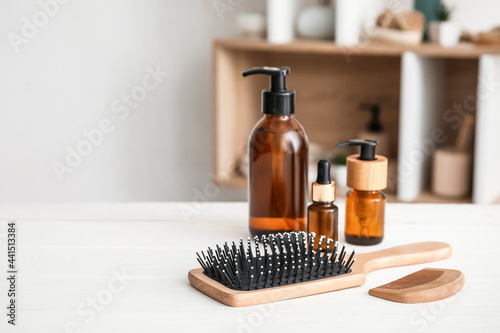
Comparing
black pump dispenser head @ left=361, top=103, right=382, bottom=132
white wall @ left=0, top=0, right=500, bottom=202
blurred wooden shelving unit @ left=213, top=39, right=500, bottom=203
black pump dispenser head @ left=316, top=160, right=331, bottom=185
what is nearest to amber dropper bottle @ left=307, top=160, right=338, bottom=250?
black pump dispenser head @ left=316, top=160, right=331, bottom=185

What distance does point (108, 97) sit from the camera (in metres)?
2.29

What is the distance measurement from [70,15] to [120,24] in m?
0.17

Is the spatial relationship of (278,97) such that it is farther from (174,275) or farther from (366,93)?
(366,93)

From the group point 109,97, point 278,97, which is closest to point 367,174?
point 278,97

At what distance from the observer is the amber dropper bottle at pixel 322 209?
81 centimetres

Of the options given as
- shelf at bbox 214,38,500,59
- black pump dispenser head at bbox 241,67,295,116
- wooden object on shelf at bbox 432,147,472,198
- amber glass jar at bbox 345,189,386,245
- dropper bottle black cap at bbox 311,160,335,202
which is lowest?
wooden object on shelf at bbox 432,147,472,198

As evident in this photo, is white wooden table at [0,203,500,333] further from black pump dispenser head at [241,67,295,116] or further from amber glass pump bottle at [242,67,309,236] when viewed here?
black pump dispenser head at [241,67,295,116]

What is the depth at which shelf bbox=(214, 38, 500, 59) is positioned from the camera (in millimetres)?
1596

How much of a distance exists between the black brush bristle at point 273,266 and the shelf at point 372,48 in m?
1.02

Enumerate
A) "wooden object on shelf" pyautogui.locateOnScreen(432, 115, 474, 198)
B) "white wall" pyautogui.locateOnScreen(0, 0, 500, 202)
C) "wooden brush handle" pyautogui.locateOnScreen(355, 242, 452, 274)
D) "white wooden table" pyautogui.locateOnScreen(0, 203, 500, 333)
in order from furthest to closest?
"white wall" pyautogui.locateOnScreen(0, 0, 500, 202) → "wooden object on shelf" pyautogui.locateOnScreen(432, 115, 474, 198) → "wooden brush handle" pyautogui.locateOnScreen(355, 242, 452, 274) → "white wooden table" pyautogui.locateOnScreen(0, 203, 500, 333)

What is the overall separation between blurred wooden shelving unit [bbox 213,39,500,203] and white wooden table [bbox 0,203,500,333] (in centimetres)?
68

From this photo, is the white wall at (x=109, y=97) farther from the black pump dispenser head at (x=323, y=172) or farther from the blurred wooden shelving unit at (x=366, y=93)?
the black pump dispenser head at (x=323, y=172)

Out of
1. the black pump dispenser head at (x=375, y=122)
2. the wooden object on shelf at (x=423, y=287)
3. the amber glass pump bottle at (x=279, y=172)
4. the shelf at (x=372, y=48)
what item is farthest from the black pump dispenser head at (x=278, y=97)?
the black pump dispenser head at (x=375, y=122)

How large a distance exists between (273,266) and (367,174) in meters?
0.20
